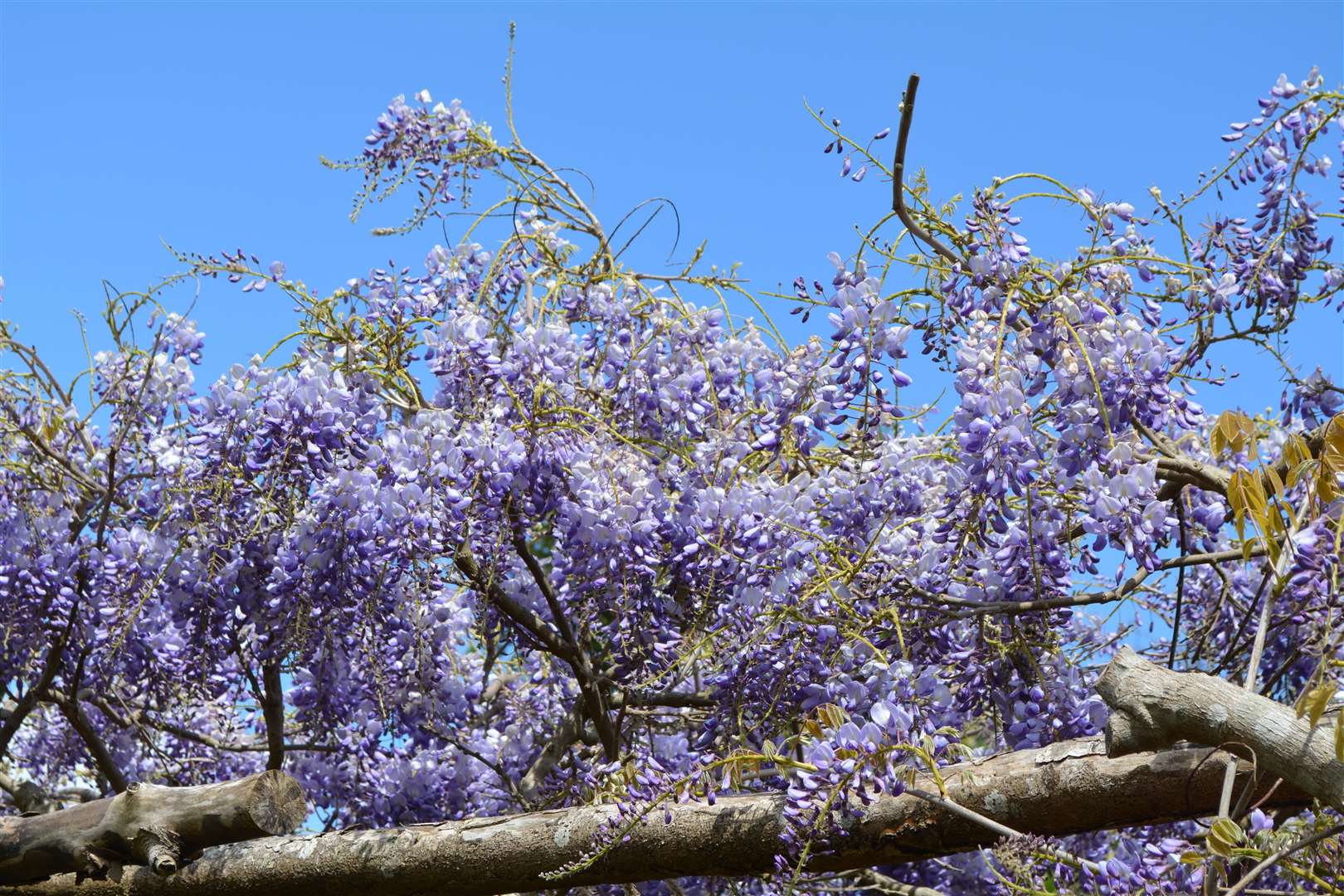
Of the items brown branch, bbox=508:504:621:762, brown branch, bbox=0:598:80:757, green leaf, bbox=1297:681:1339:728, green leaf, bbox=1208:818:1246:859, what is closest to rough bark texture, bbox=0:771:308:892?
brown branch, bbox=0:598:80:757

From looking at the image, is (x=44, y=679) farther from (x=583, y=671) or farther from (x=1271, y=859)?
(x=1271, y=859)

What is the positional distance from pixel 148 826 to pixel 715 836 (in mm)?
1641

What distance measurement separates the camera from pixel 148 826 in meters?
3.85

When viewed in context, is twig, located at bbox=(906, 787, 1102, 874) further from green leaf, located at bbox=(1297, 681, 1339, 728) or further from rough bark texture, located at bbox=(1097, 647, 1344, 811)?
green leaf, located at bbox=(1297, 681, 1339, 728)

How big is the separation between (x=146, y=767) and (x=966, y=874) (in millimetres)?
3361

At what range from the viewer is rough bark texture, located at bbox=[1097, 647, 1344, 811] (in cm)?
241

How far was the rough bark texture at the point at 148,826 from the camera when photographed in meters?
3.78

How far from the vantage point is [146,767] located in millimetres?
5918

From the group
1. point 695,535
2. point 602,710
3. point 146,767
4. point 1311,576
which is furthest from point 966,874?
point 146,767

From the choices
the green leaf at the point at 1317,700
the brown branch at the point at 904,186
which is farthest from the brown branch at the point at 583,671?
the green leaf at the point at 1317,700

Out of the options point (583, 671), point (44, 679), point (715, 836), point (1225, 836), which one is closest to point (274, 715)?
point (44, 679)

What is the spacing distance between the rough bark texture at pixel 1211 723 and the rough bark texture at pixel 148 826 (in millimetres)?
2207

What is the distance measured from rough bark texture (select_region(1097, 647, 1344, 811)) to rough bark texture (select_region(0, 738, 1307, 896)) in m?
0.16

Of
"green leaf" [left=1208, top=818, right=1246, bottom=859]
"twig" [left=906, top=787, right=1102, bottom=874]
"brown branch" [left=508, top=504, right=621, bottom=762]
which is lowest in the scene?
"green leaf" [left=1208, top=818, right=1246, bottom=859]
